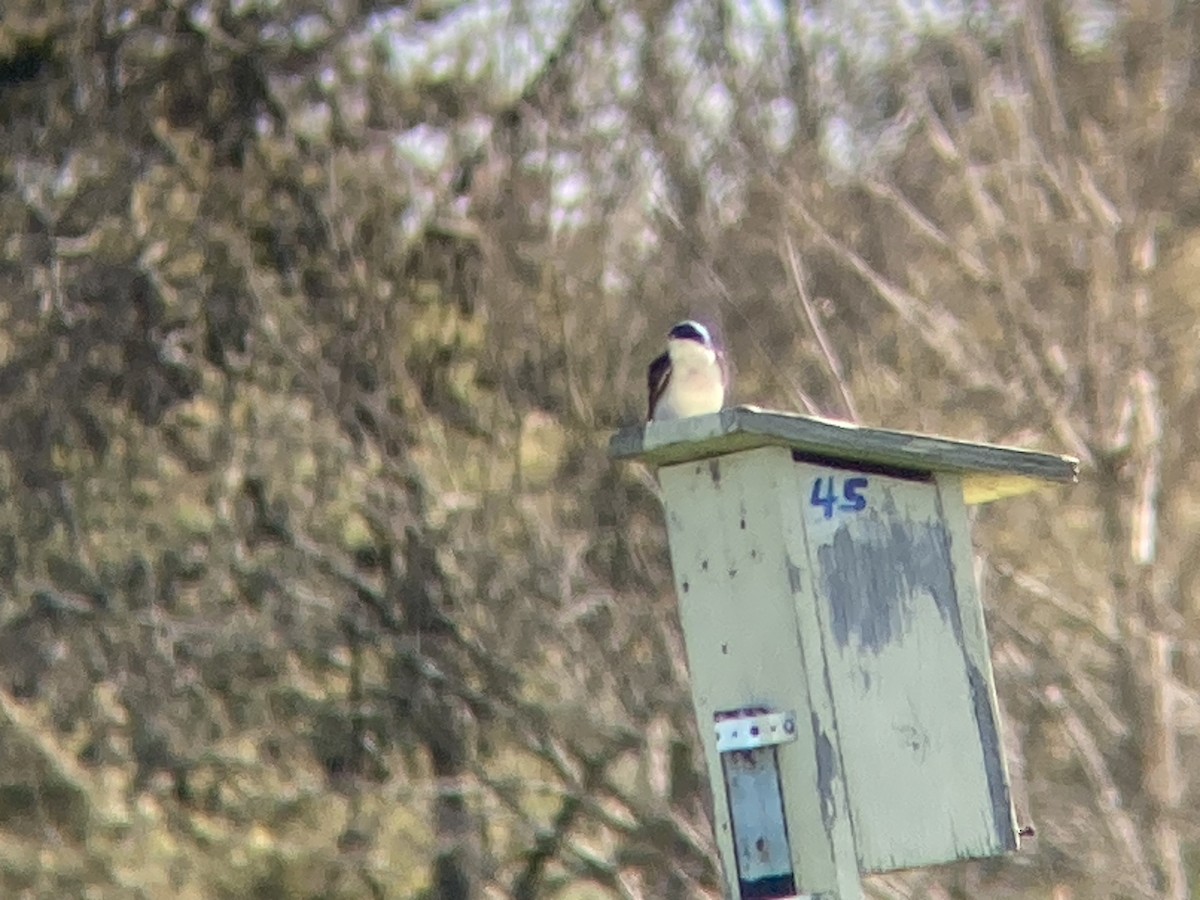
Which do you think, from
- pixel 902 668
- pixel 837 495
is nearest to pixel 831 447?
pixel 837 495

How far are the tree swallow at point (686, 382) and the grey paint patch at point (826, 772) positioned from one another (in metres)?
0.68

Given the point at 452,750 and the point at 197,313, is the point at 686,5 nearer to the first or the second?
the point at 197,313

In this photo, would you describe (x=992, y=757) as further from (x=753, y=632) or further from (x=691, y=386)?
(x=691, y=386)

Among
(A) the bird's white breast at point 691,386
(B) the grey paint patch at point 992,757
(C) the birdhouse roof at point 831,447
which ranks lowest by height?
(B) the grey paint patch at point 992,757

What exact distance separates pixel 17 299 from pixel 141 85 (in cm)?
87

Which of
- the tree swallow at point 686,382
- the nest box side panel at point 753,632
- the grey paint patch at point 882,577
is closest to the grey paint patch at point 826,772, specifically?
the nest box side panel at point 753,632

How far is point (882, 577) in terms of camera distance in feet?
9.82

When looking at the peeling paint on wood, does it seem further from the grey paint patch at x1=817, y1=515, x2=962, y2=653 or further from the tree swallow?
the tree swallow

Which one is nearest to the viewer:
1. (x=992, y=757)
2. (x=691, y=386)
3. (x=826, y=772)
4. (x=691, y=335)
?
(x=826, y=772)

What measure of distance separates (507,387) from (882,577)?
4074 mm

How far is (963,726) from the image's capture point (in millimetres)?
3053

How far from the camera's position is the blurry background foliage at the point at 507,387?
5.79m

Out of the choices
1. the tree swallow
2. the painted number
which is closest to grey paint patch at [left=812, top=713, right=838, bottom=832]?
the painted number

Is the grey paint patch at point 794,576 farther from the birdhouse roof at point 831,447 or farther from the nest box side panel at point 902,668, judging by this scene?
the birdhouse roof at point 831,447
